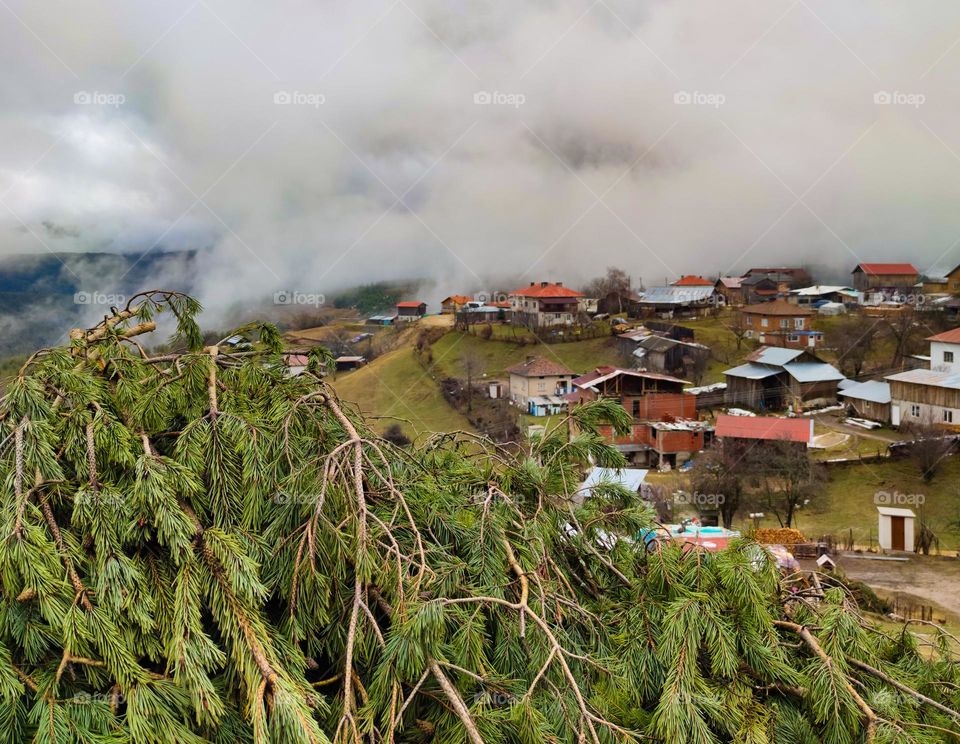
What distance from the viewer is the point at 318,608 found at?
1.38 metres

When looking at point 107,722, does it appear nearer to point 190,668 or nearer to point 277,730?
point 190,668

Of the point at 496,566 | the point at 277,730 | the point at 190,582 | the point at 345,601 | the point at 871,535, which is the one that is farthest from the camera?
the point at 871,535

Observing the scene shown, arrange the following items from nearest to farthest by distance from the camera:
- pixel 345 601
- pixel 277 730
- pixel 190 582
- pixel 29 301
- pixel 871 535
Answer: pixel 277 730 < pixel 190 582 < pixel 345 601 < pixel 29 301 < pixel 871 535

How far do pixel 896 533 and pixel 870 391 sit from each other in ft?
9.34

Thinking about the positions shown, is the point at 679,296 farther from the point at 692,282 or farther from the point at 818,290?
the point at 818,290

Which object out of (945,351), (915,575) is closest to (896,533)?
(915,575)

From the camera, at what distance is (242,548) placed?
1.37 m

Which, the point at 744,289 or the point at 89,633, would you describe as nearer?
the point at 89,633

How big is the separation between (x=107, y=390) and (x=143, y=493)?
555mm

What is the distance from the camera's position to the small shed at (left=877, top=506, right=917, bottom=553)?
1355 cm

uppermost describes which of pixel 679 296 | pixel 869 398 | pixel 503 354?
pixel 679 296

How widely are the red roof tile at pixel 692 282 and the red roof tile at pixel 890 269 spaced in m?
3.48

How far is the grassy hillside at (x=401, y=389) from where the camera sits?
11.0 meters

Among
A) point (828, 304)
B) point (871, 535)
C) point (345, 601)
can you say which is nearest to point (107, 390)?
point (345, 601)
